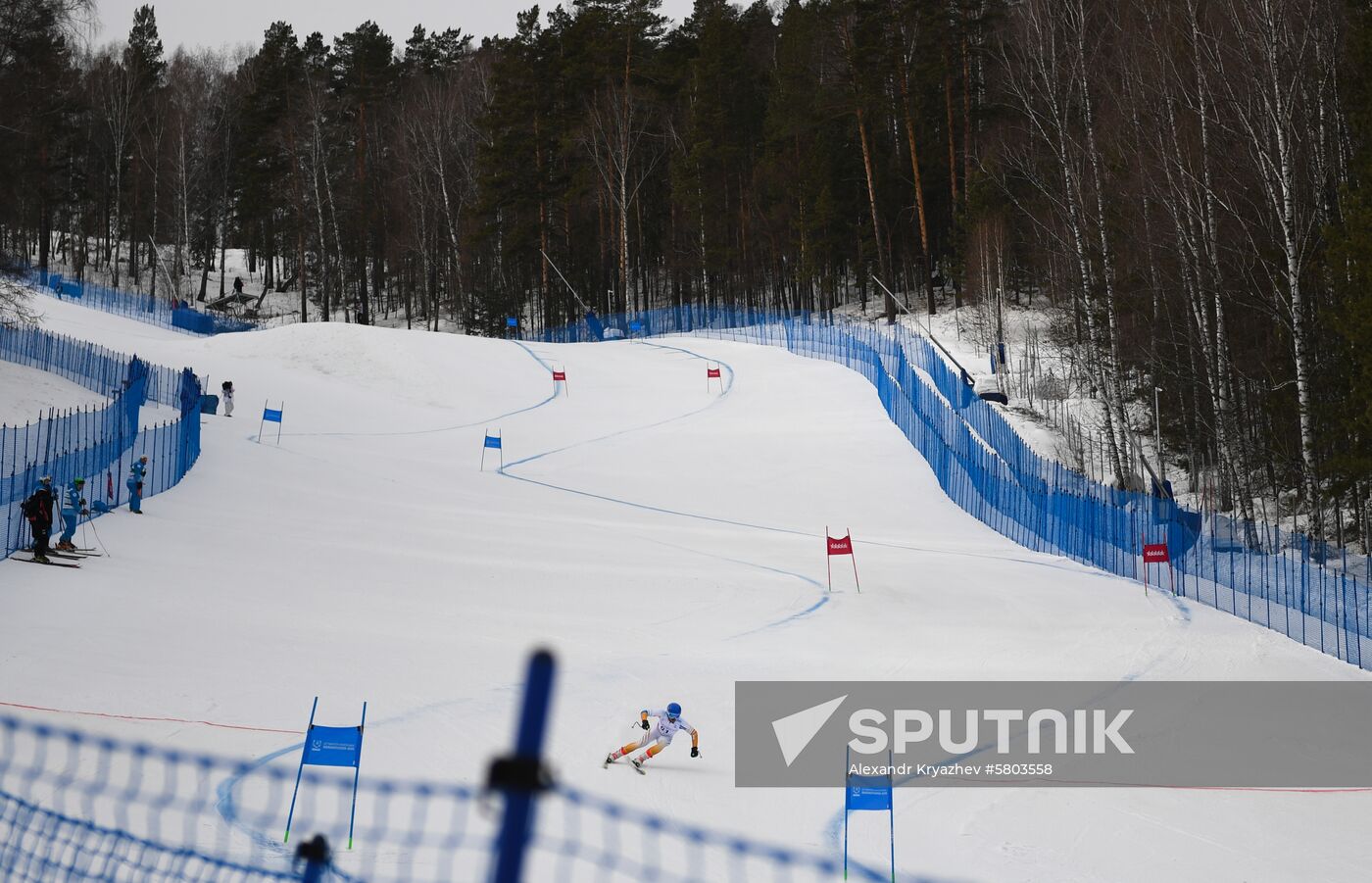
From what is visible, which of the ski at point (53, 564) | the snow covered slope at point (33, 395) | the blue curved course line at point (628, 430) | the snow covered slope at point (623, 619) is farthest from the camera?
the blue curved course line at point (628, 430)

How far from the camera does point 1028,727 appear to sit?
12938 millimetres

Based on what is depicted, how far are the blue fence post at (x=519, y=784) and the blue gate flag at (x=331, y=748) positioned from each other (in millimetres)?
7715

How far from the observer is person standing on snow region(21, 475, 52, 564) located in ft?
54.4

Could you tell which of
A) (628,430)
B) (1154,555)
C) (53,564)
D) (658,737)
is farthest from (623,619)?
(628,430)

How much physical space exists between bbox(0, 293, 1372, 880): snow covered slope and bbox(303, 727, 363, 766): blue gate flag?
0.73m

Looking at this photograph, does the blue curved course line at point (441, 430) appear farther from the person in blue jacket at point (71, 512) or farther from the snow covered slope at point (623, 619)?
the person in blue jacket at point (71, 512)

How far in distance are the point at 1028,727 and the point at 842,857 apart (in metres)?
4.32

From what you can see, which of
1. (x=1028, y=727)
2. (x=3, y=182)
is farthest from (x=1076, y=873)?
(x=3, y=182)

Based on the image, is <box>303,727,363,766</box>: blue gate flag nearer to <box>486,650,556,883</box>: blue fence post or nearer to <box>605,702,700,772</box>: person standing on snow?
<box>605,702,700,772</box>: person standing on snow

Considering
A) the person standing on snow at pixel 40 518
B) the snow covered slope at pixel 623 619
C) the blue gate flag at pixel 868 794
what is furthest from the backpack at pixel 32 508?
the blue gate flag at pixel 868 794

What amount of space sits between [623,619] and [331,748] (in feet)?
26.8

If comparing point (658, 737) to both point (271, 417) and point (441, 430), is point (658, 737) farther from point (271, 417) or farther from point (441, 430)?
point (441, 430)

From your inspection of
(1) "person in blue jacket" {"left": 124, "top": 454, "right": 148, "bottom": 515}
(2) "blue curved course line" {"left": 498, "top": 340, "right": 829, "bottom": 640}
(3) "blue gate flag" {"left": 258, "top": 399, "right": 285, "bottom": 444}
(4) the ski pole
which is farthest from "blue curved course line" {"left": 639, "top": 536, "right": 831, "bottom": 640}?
(3) "blue gate flag" {"left": 258, "top": 399, "right": 285, "bottom": 444}

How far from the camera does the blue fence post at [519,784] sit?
140cm
